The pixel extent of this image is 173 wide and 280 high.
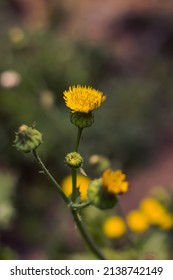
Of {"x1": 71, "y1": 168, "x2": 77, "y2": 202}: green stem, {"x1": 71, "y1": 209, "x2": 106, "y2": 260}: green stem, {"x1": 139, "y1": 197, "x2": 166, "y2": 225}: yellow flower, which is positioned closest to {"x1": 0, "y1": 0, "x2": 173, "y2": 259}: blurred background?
{"x1": 139, "y1": 197, "x2": 166, "y2": 225}: yellow flower

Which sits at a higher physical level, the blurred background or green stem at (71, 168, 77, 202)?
the blurred background

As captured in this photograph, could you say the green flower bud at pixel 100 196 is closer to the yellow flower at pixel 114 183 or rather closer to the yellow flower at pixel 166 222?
the yellow flower at pixel 114 183

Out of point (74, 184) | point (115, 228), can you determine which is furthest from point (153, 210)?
point (74, 184)

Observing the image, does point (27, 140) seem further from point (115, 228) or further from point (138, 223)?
point (138, 223)

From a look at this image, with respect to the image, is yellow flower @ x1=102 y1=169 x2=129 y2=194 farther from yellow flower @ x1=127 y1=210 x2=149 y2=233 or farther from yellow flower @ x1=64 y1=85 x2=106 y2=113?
yellow flower @ x1=127 y1=210 x2=149 y2=233
